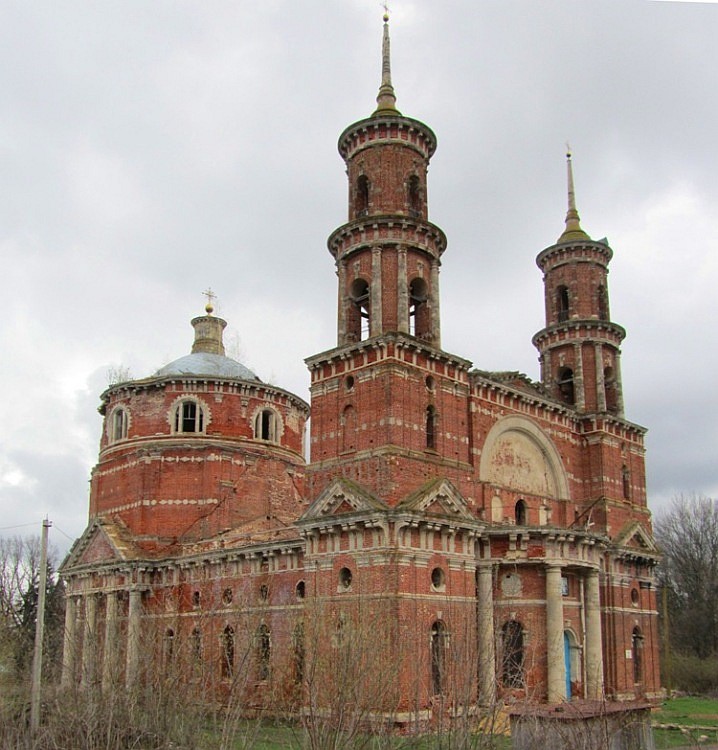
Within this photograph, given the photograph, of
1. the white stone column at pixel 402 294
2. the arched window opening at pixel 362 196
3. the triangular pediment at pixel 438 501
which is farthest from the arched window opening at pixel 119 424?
the triangular pediment at pixel 438 501

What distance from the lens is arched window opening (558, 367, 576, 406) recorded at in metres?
44.0

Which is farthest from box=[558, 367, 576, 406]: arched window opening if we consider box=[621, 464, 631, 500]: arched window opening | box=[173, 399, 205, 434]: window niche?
box=[173, 399, 205, 434]: window niche

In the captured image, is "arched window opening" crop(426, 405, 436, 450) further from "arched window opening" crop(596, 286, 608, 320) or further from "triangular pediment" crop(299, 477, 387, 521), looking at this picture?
"arched window opening" crop(596, 286, 608, 320)

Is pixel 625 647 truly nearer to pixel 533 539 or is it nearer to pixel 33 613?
pixel 533 539

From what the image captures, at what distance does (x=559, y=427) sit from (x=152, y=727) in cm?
2735

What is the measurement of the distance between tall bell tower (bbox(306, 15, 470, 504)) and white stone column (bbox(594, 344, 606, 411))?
410 inches

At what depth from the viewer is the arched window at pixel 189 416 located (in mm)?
49094

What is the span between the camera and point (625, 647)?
3888 cm

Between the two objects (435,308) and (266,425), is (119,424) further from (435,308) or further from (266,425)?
(435,308)

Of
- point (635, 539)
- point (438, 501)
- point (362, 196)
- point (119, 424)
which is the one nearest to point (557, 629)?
point (438, 501)

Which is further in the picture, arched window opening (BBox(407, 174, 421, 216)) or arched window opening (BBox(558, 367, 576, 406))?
arched window opening (BBox(558, 367, 576, 406))

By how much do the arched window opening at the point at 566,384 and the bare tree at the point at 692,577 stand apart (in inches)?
935

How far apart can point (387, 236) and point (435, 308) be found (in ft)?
11.0

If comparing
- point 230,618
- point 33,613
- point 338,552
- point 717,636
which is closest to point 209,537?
point 230,618
